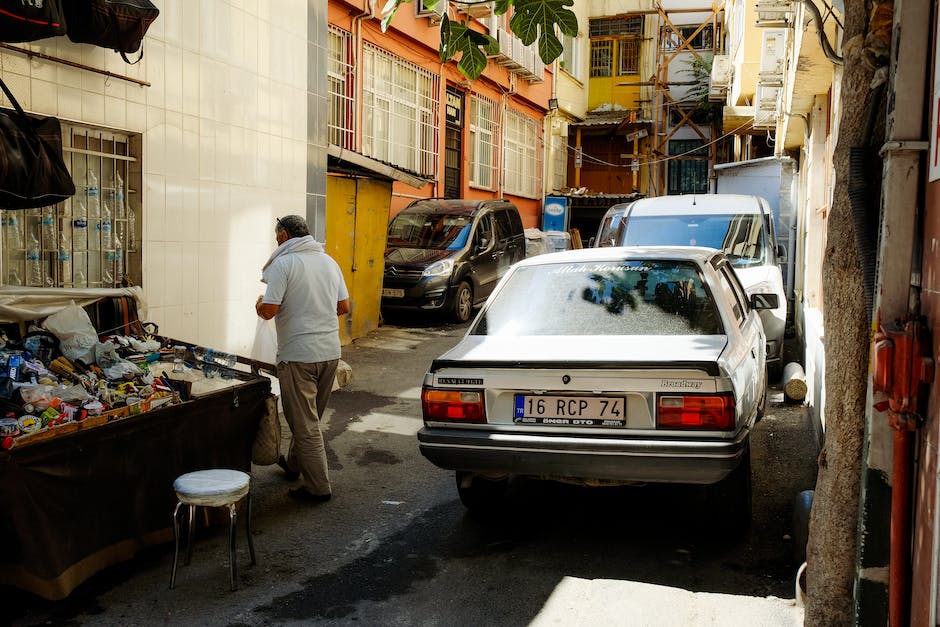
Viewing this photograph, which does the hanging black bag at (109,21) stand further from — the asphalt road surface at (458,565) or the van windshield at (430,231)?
the van windshield at (430,231)

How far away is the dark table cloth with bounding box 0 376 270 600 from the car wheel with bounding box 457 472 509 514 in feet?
4.52

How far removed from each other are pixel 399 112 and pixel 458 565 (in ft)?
42.3

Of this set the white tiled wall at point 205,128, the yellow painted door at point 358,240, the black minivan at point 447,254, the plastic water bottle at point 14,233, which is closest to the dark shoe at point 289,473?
the white tiled wall at point 205,128

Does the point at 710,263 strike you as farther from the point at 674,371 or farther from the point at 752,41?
the point at 752,41

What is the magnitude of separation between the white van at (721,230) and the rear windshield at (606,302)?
15.1 feet

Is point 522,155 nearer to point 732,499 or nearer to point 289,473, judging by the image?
point 289,473

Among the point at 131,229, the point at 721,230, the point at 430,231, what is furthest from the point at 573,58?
the point at 131,229

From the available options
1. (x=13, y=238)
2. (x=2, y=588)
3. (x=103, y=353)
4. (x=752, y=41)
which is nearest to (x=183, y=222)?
(x=13, y=238)

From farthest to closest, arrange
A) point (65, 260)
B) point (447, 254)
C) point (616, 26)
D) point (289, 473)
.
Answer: point (616, 26), point (447, 254), point (65, 260), point (289, 473)

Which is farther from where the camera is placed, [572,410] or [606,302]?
[606,302]

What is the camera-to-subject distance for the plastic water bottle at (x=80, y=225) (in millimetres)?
6641

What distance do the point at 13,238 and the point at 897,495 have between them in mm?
5763

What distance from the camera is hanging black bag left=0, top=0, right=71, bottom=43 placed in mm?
4973

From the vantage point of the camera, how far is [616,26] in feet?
97.8
